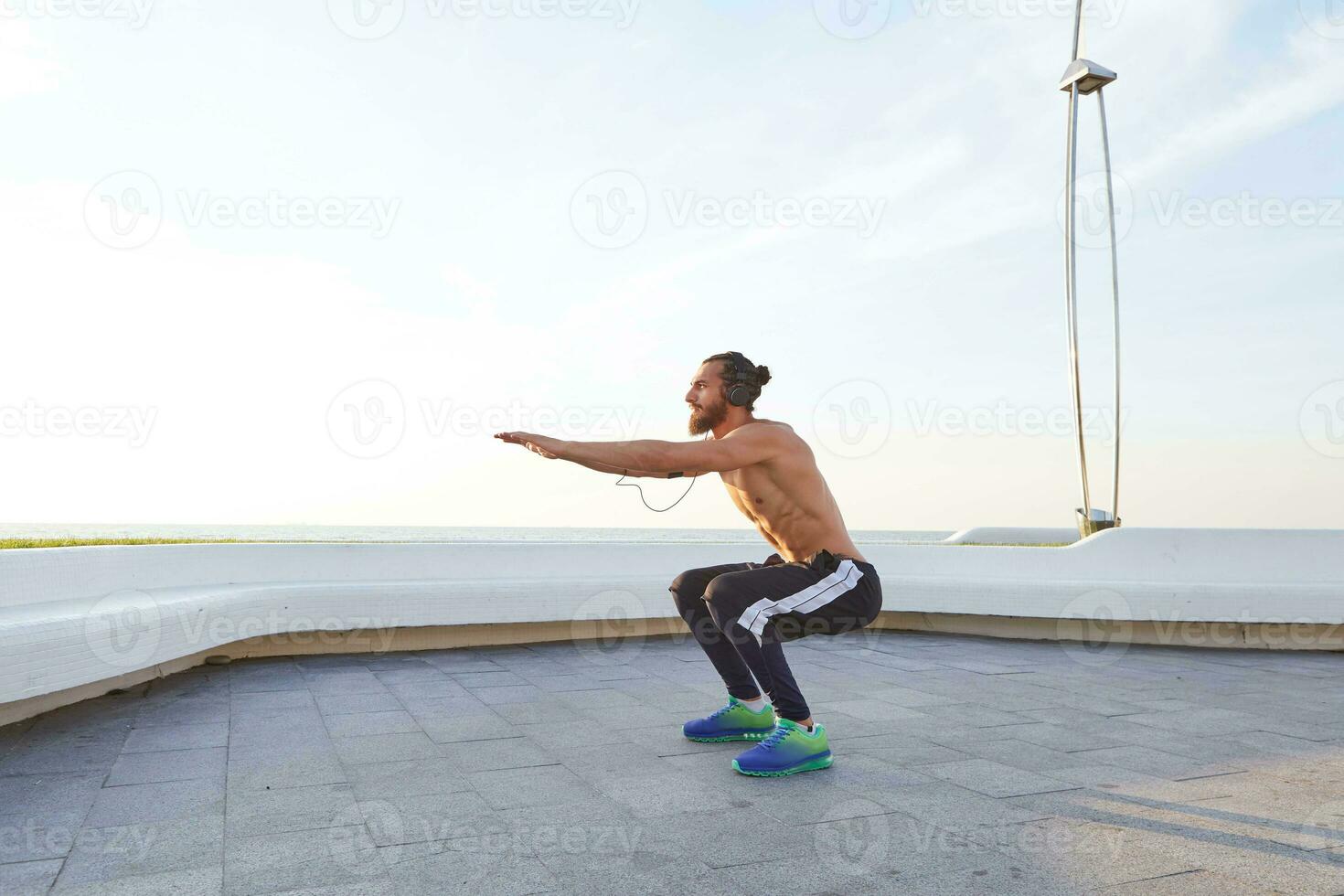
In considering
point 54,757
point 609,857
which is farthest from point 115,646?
point 609,857

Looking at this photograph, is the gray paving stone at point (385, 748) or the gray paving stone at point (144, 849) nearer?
the gray paving stone at point (144, 849)

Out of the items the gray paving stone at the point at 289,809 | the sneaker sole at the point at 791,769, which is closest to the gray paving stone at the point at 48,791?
the gray paving stone at the point at 289,809

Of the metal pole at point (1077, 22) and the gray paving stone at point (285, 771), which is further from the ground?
the metal pole at point (1077, 22)

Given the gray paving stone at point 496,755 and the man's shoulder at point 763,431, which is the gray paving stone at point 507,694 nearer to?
the gray paving stone at point 496,755

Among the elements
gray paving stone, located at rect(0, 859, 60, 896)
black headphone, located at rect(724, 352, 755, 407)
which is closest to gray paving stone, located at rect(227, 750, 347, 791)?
gray paving stone, located at rect(0, 859, 60, 896)

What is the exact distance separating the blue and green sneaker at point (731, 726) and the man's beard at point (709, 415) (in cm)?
107

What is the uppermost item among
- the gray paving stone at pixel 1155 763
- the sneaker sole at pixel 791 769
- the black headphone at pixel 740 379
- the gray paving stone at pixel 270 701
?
the black headphone at pixel 740 379

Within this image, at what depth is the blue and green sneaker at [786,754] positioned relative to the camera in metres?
3.14

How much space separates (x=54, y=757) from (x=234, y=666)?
210 centimetres

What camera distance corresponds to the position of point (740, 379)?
358cm

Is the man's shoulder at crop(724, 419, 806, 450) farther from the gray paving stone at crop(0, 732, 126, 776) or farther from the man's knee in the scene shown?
the gray paving stone at crop(0, 732, 126, 776)

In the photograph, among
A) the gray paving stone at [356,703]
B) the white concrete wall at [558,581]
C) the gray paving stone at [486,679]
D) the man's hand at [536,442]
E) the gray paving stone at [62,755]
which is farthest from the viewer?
the gray paving stone at [486,679]

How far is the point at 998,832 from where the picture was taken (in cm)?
254

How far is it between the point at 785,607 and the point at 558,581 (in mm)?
3403
